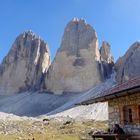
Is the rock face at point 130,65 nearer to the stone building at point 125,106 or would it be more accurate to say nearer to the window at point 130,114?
the stone building at point 125,106

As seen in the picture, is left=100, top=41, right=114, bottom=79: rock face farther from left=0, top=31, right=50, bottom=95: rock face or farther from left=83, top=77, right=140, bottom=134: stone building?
left=83, top=77, right=140, bottom=134: stone building

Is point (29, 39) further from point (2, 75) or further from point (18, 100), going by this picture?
point (18, 100)

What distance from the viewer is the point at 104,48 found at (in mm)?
108188

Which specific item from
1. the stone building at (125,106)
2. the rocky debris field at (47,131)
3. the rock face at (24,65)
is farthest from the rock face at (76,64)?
the stone building at (125,106)

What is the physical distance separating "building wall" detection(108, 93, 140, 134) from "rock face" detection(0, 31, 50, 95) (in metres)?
91.5

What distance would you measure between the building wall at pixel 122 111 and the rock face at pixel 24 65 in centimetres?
9149

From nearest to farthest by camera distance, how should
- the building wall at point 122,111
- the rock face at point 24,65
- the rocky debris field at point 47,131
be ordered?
1. the building wall at point 122,111
2. the rocky debris field at point 47,131
3. the rock face at point 24,65

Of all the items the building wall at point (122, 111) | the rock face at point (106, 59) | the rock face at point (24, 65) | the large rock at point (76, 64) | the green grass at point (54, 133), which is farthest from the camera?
the rock face at point (24, 65)

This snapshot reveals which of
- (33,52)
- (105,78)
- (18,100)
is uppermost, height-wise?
(33,52)

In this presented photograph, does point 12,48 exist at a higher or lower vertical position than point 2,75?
higher

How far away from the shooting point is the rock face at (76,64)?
9850cm

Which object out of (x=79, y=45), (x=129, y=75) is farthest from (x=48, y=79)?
(x=129, y=75)

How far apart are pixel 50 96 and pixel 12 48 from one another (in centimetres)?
2769

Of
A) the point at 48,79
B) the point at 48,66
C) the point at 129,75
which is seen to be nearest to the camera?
the point at 129,75
